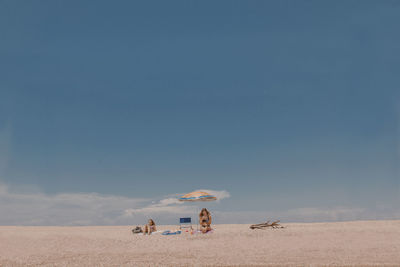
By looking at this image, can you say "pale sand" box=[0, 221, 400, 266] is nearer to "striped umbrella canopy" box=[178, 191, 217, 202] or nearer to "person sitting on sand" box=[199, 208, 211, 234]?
"person sitting on sand" box=[199, 208, 211, 234]

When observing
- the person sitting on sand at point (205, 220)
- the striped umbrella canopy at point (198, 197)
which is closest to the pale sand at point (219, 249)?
the person sitting on sand at point (205, 220)

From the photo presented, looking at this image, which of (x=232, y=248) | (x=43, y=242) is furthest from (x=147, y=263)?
(x=43, y=242)

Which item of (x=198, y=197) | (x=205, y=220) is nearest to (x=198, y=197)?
(x=198, y=197)

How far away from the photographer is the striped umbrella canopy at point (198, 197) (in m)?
29.7

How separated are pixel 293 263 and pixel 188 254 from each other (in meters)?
5.74

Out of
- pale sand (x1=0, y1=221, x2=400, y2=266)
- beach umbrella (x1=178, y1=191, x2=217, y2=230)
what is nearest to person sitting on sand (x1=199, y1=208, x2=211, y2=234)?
beach umbrella (x1=178, y1=191, x2=217, y2=230)

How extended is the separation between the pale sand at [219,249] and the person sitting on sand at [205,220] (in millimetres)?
3122

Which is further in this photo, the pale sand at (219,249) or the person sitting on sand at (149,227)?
the person sitting on sand at (149,227)

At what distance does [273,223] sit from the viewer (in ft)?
101

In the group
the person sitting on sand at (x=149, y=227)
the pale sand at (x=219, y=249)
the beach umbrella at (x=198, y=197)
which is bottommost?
the pale sand at (x=219, y=249)

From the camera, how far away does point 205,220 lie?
96.2 ft

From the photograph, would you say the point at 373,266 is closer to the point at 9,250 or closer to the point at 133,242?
the point at 133,242

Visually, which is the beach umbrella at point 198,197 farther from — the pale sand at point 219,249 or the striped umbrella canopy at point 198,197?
the pale sand at point 219,249

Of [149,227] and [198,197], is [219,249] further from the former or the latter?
[149,227]
